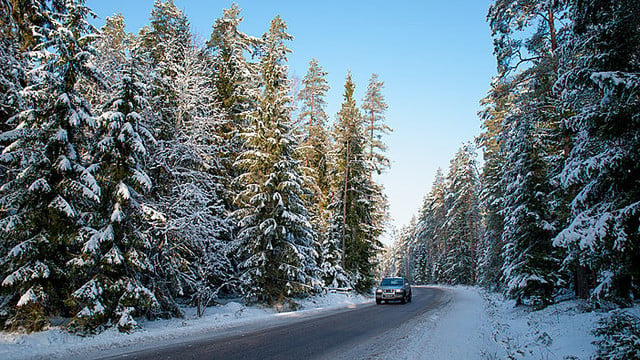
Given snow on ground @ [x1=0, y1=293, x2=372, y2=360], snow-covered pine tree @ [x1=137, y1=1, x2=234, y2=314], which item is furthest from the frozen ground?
snow-covered pine tree @ [x1=137, y1=1, x2=234, y2=314]

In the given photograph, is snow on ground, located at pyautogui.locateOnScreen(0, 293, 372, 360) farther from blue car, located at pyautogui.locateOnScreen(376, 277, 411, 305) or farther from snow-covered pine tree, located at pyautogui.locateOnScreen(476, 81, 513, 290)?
snow-covered pine tree, located at pyautogui.locateOnScreen(476, 81, 513, 290)

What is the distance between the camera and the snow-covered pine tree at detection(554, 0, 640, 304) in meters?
7.69

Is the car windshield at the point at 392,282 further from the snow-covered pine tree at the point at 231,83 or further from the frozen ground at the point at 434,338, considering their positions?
the snow-covered pine tree at the point at 231,83

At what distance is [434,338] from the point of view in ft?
35.1

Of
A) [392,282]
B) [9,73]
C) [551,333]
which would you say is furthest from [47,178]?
[392,282]

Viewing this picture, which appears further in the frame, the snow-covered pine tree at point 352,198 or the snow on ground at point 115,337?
the snow-covered pine tree at point 352,198

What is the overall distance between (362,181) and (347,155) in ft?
8.31

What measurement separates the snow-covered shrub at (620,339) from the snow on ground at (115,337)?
1028 cm

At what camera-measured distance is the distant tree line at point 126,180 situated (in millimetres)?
10234

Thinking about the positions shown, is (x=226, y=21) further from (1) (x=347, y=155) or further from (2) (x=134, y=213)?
(2) (x=134, y=213)

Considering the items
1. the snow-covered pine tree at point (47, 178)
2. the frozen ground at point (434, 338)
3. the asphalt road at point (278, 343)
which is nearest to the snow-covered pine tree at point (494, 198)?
the frozen ground at point (434, 338)

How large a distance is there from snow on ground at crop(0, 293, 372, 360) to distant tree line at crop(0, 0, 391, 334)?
435 mm

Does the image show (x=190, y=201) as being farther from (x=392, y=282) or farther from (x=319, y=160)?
(x=319, y=160)

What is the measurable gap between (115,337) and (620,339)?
1213 cm
